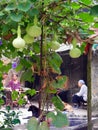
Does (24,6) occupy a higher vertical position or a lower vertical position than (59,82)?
higher

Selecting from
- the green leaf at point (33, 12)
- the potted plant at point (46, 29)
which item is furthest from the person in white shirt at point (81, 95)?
the green leaf at point (33, 12)

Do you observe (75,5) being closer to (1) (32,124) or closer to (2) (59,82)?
(2) (59,82)

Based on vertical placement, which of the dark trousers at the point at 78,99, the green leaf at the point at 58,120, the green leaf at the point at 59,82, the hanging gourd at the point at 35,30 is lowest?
the green leaf at the point at 58,120

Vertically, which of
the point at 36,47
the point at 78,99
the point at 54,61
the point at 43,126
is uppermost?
the point at 78,99

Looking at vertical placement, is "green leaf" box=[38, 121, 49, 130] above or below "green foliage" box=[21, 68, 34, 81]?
below

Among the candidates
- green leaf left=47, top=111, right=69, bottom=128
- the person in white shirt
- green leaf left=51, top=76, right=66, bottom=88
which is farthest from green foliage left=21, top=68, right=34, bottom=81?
the person in white shirt

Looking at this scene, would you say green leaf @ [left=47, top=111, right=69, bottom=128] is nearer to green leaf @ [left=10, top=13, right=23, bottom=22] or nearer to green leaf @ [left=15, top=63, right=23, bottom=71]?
green leaf @ [left=10, top=13, right=23, bottom=22]

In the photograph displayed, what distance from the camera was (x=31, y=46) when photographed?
1862 millimetres

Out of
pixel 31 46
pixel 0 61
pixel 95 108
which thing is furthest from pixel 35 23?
pixel 95 108

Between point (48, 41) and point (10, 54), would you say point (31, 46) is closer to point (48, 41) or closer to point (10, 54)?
point (10, 54)

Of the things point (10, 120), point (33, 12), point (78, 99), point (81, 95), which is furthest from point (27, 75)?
point (78, 99)

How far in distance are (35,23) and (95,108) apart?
646cm

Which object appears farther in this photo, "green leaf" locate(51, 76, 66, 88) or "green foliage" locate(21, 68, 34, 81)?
"green foliage" locate(21, 68, 34, 81)

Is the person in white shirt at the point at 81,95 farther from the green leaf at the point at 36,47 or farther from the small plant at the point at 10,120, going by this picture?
the green leaf at the point at 36,47
